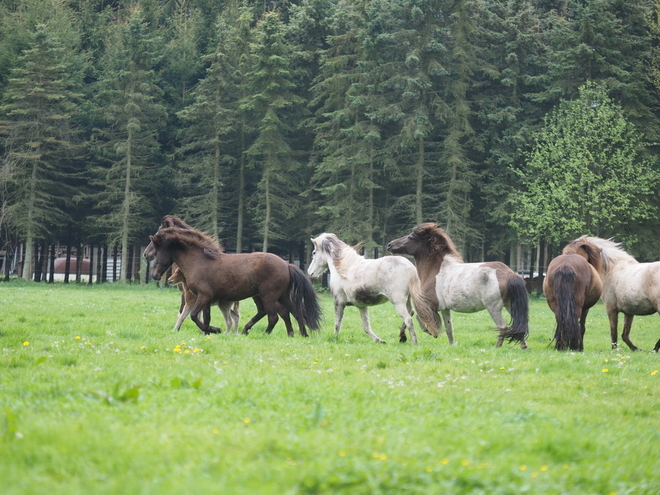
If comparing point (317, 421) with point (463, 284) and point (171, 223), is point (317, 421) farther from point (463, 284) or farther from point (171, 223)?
point (171, 223)

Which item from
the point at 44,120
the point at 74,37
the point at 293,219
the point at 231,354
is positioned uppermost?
the point at 74,37

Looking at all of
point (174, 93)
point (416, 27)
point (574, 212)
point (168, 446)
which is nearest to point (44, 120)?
point (174, 93)

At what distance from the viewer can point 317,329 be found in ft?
49.4

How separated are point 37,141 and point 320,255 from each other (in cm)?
3510

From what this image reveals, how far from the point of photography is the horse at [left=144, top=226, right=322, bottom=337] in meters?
14.7

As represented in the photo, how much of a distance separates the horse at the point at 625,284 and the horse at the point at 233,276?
5870mm

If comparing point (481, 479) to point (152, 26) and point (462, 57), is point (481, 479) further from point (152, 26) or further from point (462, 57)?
point (152, 26)

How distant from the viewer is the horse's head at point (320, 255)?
15598 millimetres

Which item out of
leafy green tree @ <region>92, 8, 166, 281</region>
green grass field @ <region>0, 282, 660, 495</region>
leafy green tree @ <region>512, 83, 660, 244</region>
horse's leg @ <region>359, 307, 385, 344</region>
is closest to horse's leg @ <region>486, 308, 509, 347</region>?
green grass field @ <region>0, 282, 660, 495</region>

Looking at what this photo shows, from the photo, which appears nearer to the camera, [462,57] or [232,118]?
[462,57]

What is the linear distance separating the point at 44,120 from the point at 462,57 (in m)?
26.6

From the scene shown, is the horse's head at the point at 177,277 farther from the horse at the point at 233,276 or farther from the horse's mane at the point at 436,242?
the horse's mane at the point at 436,242

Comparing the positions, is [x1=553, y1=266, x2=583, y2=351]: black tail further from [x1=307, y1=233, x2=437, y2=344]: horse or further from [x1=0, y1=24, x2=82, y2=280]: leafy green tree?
[x1=0, y1=24, x2=82, y2=280]: leafy green tree

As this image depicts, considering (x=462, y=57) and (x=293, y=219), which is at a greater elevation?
(x=462, y=57)
